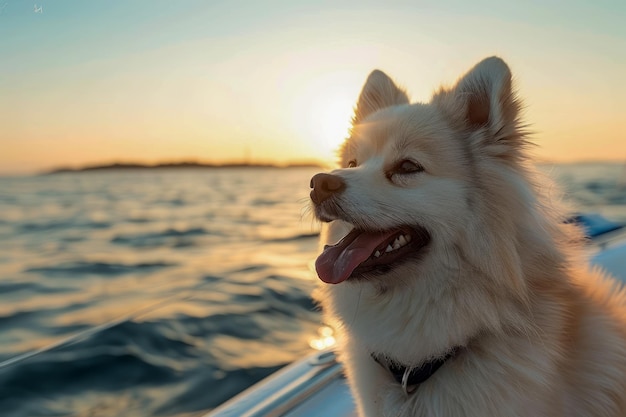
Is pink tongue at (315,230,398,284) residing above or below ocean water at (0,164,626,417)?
above

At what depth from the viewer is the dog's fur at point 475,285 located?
1.64 meters

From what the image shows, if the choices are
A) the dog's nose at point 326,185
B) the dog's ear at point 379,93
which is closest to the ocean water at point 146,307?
the dog's nose at point 326,185

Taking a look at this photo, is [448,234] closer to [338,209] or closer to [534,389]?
[338,209]

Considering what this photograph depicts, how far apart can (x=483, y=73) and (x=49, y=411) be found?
106 inches

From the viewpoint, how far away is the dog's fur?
164cm

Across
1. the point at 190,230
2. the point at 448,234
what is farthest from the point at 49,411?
the point at 190,230

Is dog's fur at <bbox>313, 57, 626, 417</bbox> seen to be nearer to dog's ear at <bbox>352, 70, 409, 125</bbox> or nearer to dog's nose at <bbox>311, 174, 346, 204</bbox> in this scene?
dog's nose at <bbox>311, 174, 346, 204</bbox>

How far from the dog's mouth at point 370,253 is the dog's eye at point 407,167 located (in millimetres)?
209

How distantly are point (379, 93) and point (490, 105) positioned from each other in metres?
0.62

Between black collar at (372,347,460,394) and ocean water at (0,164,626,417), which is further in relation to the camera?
ocean water at (0,164,626,417)

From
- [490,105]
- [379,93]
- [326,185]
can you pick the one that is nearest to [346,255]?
[326,185]

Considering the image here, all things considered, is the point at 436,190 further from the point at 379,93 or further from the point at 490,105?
the point at 379,93

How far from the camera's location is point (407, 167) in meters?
1.89

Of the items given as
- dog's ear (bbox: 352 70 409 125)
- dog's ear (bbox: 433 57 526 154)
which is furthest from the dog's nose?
dog's ear (bbox: 352 70 409 125)
